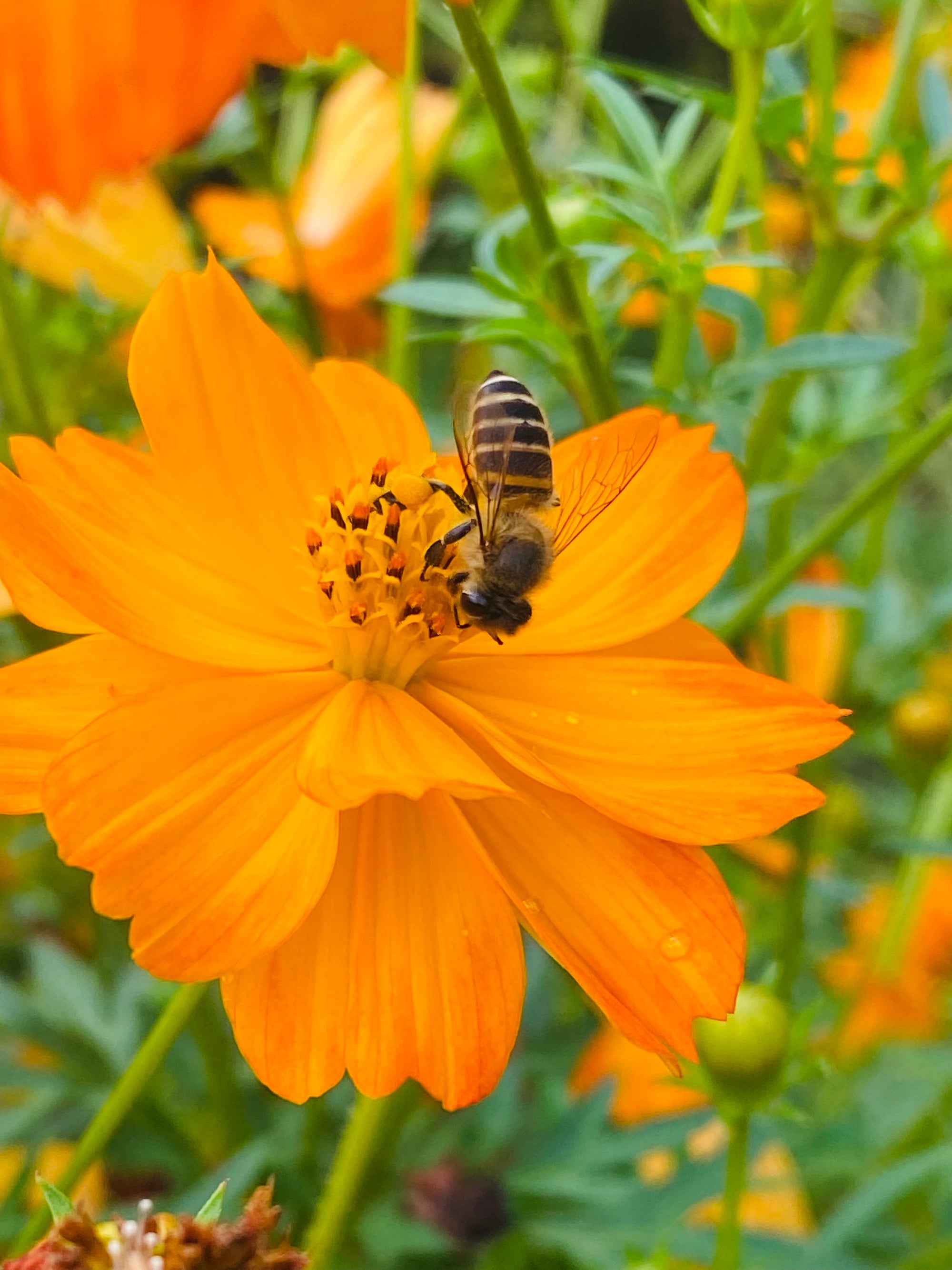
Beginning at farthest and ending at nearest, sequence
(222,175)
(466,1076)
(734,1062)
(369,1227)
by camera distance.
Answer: (222,175)
(369,1227)
(734,1062)
(466,1076)

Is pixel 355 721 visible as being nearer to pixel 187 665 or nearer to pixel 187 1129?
pixel 187 665

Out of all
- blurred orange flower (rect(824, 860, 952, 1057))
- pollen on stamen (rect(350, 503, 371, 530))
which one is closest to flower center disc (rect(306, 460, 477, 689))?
pollen on stamen (rect(350, 503, 371, 530))

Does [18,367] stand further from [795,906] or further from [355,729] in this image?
[795,906]

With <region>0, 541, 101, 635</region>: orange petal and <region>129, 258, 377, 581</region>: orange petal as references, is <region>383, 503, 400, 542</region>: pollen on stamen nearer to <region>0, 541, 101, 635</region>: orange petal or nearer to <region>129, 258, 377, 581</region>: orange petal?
<region>129, 258, 377, 581</region>: orange petal

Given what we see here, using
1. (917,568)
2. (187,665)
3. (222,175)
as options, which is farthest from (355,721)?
(222,175)

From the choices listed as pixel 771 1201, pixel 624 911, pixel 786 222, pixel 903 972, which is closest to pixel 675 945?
pixel 624 911

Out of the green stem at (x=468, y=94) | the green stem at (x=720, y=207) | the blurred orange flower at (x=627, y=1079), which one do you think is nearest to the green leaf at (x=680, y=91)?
the green stem at (x=720, y=207)
